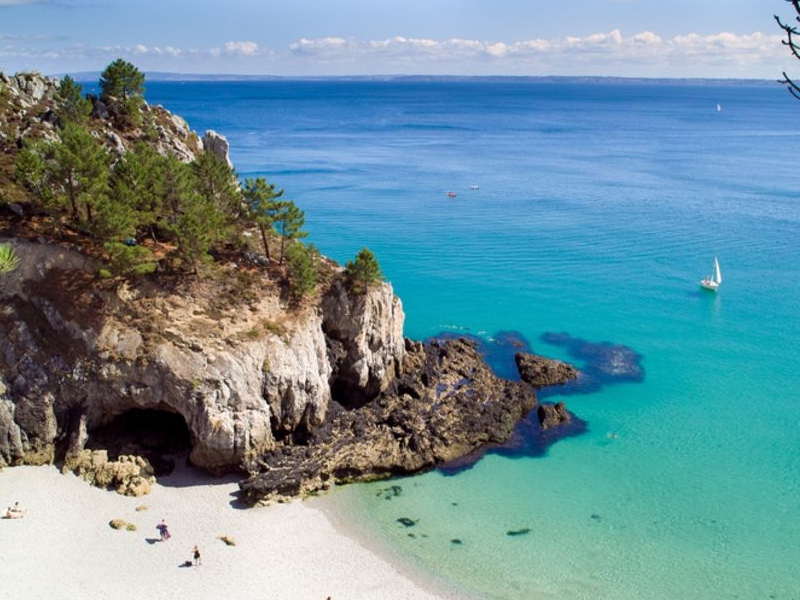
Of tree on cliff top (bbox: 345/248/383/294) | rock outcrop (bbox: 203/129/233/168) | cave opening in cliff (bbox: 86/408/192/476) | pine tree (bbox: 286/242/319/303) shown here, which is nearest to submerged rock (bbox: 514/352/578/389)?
tree on cliff top (bbox: 345/248/383/294)

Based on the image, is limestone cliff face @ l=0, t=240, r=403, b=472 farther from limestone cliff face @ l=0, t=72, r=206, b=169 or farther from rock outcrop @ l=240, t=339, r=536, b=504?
limestone cliff face @ l=0, t=72, r=206, b=169

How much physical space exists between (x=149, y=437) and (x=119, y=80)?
32.9 meters

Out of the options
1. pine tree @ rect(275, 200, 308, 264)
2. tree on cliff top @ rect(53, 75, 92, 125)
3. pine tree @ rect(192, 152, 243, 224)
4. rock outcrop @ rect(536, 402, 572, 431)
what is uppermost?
tree on cliff top @ rect(53, 75, 92, 125)

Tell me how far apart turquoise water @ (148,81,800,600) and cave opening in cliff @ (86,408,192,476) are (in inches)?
400

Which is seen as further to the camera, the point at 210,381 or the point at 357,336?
the point at 357,336

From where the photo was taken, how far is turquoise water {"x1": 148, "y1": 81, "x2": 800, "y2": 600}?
33625mm

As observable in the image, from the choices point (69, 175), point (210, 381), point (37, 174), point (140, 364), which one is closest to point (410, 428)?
point (210, 381)

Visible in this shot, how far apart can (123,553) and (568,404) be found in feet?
101

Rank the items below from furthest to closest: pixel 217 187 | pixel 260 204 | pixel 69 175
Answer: pixel 217 187 → pixel 260 204 → pixel 69 175

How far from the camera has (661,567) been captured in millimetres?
32781

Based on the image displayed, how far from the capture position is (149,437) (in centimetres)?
3891

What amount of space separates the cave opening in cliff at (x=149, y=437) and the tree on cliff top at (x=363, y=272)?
553 inches

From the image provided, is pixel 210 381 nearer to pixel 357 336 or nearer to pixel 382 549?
pixel 357 336

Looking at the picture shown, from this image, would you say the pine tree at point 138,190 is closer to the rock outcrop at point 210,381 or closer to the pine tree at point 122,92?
the rock outcrop at point 210,381
